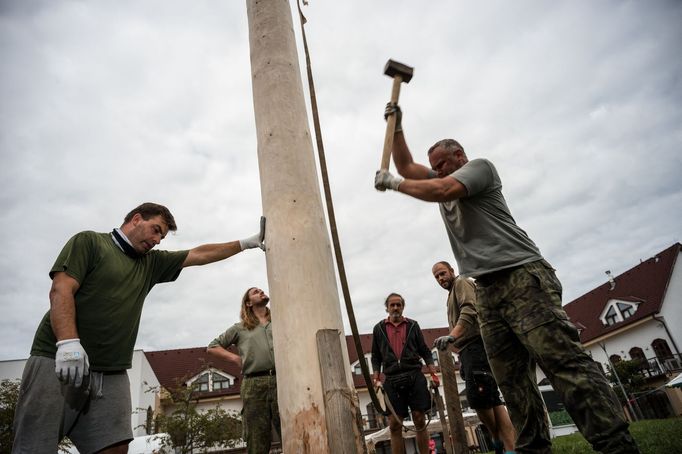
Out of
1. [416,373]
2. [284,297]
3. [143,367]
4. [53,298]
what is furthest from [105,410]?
[143,367]

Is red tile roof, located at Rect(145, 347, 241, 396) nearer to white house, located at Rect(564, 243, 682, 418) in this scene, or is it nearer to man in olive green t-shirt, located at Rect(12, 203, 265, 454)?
white house, located at Rect(564, 243, 682, 418)

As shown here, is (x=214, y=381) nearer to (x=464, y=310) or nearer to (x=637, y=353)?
(x=464, y=310)

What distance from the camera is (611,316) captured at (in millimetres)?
31016

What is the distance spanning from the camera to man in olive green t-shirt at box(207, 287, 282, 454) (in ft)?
12.8

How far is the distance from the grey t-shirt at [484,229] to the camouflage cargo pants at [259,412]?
2.45m

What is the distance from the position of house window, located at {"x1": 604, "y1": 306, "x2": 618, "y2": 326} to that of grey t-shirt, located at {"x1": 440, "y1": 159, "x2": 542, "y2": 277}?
1374 inches

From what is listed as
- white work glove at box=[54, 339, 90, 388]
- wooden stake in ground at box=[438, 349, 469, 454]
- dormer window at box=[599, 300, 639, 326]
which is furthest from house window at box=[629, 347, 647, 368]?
white work glove at box=[54, 339, 90, 388]

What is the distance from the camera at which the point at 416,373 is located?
15.9 ft

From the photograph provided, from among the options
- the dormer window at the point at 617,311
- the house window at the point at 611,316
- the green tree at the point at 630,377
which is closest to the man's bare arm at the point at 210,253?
the green tree at the point at 630,377

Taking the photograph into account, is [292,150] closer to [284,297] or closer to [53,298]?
[284,297]

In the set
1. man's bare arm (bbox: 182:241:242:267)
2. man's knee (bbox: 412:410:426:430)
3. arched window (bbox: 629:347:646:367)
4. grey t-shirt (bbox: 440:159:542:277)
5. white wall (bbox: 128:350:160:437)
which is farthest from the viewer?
arched window (bbox: 629:347:646:367)

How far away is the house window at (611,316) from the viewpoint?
30.6 metres

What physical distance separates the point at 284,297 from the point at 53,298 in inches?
53.6

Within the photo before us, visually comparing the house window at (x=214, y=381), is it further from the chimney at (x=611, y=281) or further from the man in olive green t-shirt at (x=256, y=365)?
the chimney at (x=611, y=281)
